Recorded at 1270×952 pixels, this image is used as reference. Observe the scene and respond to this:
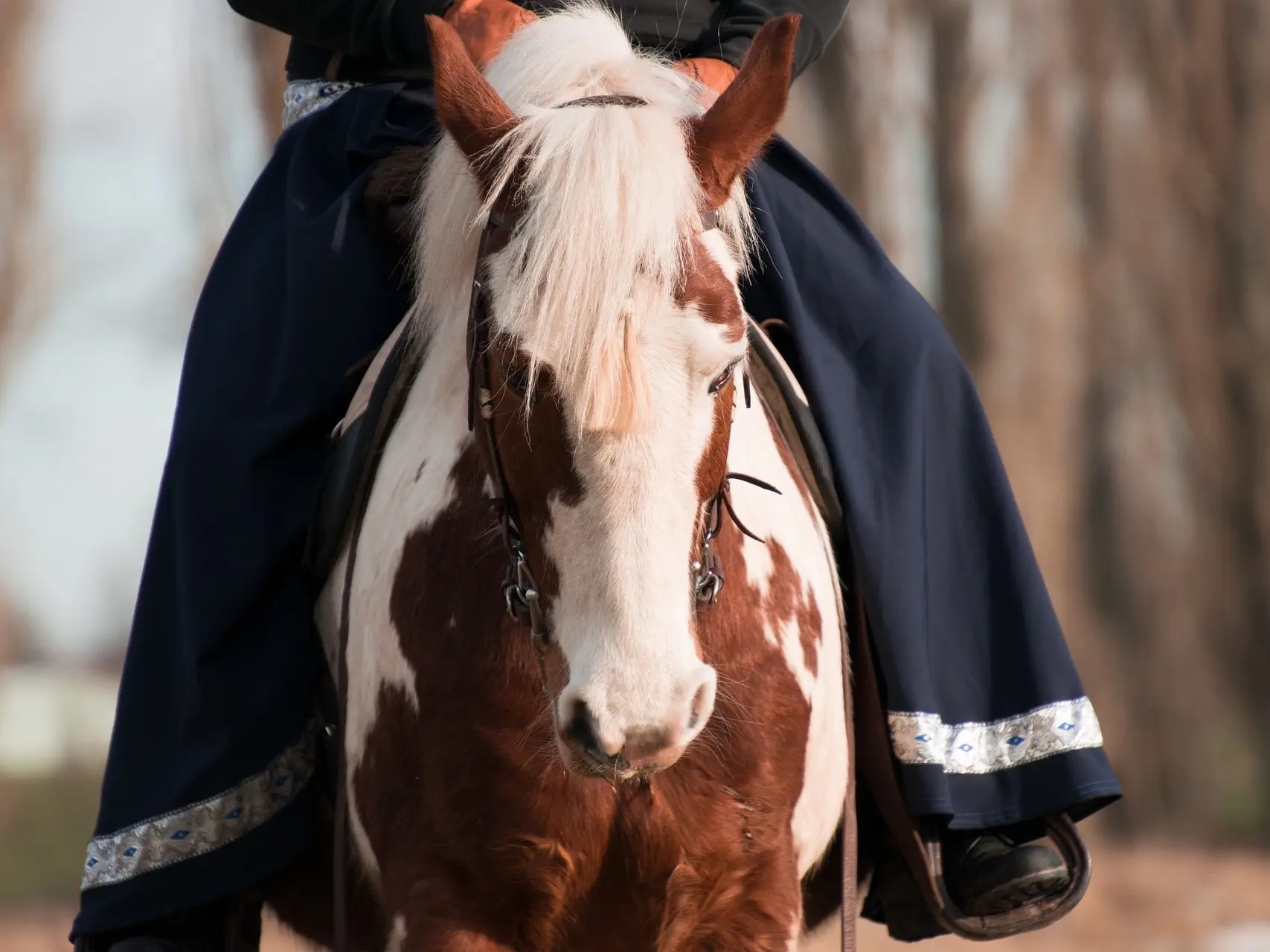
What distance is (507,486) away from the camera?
2021mm

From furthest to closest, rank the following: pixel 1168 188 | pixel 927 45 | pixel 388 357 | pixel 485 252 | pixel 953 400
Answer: pixel 1168 188 → pixel 927 45 → pixel 953 400 → pixel 388 357 → pixel 485 252

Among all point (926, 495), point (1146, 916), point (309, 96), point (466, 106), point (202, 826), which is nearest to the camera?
point (466, 106)

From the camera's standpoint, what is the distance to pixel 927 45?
8.80 m

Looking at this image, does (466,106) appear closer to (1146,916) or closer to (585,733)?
(585,733)

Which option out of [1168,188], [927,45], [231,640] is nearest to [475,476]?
[231,640]

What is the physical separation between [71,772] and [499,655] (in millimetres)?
7361

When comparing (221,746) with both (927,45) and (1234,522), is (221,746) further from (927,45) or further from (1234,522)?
(1234,522)

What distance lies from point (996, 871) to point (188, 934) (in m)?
1.35

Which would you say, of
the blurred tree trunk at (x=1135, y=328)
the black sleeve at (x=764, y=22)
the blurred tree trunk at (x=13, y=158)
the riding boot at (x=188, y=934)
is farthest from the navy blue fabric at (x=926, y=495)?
the blurred tree trunk at (x=13, y=158)

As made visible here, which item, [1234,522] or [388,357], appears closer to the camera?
[388,357]

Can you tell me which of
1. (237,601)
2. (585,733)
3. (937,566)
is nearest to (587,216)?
(585,733)

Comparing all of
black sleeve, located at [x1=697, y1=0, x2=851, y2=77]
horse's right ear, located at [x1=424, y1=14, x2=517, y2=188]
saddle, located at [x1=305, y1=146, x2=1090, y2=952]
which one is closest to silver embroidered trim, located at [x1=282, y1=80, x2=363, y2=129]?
saddle, located at [x1=305, y1=146, x2=1090, y2=952]

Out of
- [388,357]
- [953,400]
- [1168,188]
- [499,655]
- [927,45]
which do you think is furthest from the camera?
[1168,188]

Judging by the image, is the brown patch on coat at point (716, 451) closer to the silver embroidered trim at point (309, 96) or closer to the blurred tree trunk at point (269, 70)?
the silver embroidered trim at point (309, 96)
